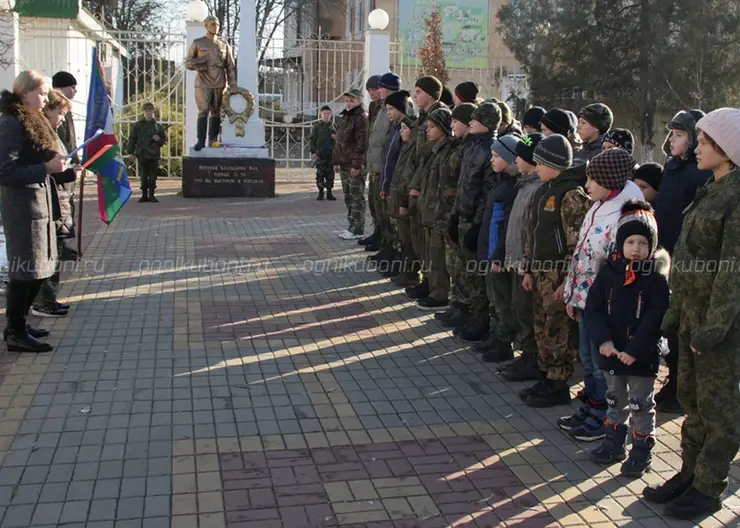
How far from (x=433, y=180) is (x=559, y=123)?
5.18 ft

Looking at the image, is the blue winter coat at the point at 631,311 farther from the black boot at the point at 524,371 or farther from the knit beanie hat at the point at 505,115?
the knit beanie hat at the point at 505,115

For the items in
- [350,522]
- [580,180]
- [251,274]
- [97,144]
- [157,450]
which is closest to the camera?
[350,522]

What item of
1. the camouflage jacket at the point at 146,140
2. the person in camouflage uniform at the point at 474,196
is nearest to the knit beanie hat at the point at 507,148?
the person in camouflage uniform at the point at 474,196

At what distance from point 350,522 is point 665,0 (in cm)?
1966

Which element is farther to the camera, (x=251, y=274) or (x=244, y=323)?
(x=251, y=274)

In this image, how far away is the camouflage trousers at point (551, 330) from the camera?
5.13 meters

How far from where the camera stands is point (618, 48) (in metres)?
20.9

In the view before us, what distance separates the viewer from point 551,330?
5184mm

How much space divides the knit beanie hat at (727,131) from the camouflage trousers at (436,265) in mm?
3824

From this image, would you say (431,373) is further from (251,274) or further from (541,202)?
(251,274)

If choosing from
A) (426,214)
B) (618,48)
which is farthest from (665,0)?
(426,214)

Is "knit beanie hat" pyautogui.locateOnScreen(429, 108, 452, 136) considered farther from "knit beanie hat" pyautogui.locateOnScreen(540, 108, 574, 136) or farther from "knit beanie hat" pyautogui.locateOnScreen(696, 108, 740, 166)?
"knit beanie hat" pyautogui.locateOnScreen(696, 108, 740, 166)

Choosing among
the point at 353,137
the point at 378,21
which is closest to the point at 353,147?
the point at 353,137

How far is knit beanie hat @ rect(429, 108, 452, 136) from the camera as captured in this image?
283 inches
